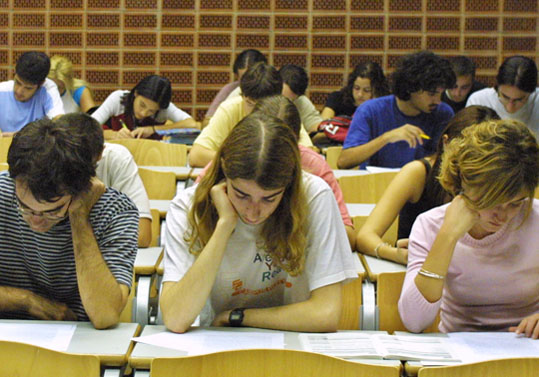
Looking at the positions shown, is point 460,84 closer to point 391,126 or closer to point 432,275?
point 391,126

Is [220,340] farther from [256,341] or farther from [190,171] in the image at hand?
[190,171]

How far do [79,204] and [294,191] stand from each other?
583 millimetres

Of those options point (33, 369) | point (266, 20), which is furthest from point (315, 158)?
point (266, 20)

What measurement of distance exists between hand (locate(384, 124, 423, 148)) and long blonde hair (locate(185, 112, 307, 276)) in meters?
1.99

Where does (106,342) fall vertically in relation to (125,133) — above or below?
below

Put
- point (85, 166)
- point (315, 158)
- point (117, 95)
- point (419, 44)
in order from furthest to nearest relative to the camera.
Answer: point (419, 44) < point (117, 95) < point (315, 158) < point (85, 166)

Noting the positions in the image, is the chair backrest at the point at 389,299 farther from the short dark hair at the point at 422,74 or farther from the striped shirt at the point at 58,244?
the short dark hair at the point at 422,74

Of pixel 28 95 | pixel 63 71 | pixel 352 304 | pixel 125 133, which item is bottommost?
pixel 352 304

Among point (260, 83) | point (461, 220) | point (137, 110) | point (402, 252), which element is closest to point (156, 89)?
point (137, 110)

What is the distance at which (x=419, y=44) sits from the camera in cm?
715

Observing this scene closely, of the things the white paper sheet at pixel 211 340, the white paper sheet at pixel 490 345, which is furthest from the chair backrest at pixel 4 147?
the white paper sheet at pixel 490 345

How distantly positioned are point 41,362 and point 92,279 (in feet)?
1.20

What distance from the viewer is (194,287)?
2055 mm

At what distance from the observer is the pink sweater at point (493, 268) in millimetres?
2238
